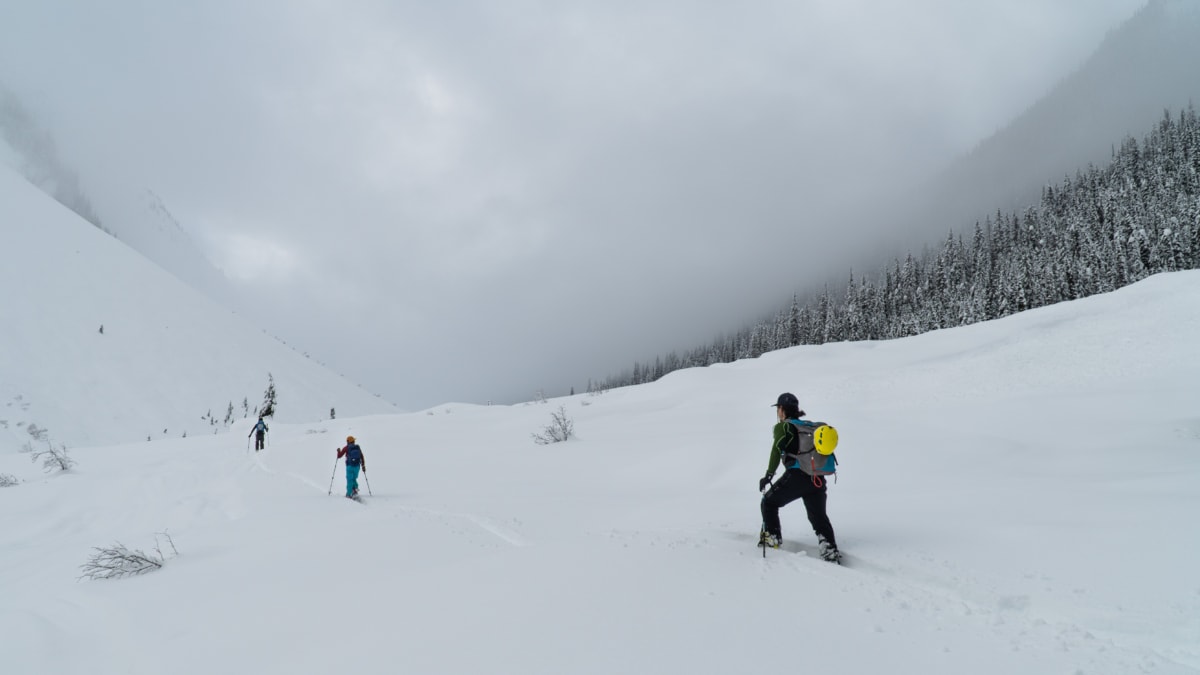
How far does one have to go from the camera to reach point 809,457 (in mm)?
5965

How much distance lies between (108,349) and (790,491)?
Answer: 6168 centimetres

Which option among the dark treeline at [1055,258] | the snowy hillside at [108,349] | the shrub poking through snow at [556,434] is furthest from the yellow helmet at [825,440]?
the dark treeline at [1055,258]

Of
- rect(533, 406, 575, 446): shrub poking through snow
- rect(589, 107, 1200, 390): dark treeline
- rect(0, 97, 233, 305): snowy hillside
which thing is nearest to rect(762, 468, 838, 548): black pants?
rect(533, 406, 575, 446): shrub poking through snow

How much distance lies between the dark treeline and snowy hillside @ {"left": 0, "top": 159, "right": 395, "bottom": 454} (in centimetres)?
9264

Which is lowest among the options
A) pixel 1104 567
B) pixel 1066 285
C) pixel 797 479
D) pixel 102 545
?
pixel 102 545

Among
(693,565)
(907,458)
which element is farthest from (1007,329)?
(693,565)

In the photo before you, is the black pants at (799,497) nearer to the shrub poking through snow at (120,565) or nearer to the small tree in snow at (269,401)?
the shrub poking through snow at (120,565)

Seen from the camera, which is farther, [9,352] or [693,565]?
[9,352]

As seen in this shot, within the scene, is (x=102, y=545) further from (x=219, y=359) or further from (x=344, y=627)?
(x=219, y=359)

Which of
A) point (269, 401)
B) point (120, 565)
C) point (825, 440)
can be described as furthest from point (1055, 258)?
point (269, 401)

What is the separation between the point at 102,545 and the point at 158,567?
3.41m

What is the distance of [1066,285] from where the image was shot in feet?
235

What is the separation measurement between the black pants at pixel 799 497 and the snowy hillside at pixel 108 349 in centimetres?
4601

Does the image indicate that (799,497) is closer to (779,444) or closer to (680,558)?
(779,444)
